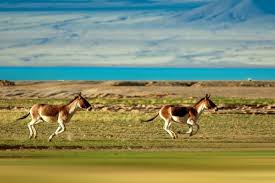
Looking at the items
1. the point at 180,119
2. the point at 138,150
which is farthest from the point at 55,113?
the point at 138,150

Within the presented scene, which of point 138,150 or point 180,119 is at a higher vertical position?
point 180,119

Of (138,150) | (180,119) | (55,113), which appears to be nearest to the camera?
(138,150)

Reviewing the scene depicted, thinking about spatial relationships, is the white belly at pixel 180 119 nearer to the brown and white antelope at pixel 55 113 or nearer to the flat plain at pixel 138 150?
the flat plain at pixel 138 150

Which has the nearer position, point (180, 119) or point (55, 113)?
point (55, 113)

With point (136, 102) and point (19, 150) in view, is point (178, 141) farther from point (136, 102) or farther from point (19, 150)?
point (136, 102)

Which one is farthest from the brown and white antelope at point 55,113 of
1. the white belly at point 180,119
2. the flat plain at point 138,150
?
the white belly at point 180,119

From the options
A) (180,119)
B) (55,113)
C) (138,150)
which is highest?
(180,119)

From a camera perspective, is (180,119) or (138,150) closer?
(138,150)

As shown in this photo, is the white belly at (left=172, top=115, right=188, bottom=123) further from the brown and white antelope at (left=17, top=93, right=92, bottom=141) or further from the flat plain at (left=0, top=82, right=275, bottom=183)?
the brown and white antelope at (left=17, top=93, right=92, bottom=141)

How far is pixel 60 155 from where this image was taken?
866 inches

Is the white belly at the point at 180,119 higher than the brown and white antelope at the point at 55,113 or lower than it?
higher

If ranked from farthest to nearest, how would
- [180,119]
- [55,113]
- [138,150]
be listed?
[180,119] → [55,113] → [138,150]

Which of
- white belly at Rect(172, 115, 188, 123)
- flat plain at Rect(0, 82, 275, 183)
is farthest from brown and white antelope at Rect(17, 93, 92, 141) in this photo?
white belly at Rect(172, 115, 188, 123)

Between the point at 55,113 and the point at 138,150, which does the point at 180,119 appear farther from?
the point at 138,150
